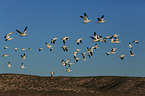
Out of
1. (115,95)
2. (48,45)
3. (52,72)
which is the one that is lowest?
(115,95)

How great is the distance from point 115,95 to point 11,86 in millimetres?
30060

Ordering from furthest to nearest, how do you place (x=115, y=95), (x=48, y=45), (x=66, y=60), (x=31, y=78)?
(x=31, y=78) < (x=115, y=95) < (x=66, y=60) < (x=48, y=45)

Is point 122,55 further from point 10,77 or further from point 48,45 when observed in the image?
point 10,77

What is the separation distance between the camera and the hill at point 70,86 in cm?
8181

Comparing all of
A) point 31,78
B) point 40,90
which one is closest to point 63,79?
point 31,78

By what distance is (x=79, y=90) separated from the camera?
85.4m

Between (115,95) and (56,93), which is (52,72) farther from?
(115,95)

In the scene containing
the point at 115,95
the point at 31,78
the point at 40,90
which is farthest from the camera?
the point at 31,78

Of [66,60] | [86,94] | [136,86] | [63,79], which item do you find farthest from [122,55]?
[63,79]

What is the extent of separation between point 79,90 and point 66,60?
17423 mm

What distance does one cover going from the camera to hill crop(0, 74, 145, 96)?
81812 mm

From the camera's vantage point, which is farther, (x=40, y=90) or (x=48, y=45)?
(x=40, y=90)

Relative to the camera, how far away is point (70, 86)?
296 feet

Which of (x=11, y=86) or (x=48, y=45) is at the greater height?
(x=48, y=45)
